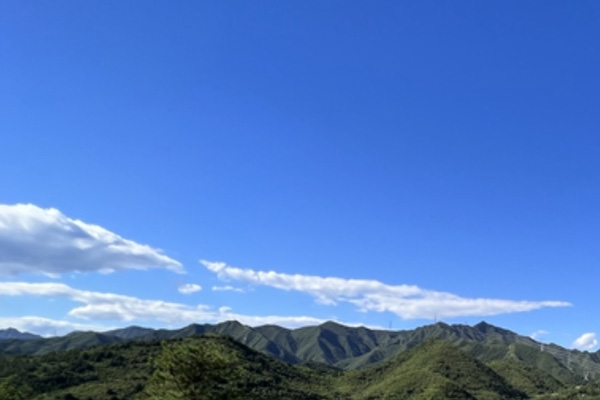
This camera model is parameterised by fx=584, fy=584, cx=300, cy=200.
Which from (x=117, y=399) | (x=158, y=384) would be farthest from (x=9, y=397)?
(x=117, y=399)

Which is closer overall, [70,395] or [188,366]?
[188,366]

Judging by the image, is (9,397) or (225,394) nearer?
(225,394)

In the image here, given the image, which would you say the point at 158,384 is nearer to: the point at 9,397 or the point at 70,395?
the point at 9,397

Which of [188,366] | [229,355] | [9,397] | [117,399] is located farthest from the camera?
[117,399]

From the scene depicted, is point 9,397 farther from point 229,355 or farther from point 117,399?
point 117,399

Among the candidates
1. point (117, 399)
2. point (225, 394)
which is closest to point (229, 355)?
point (225, 394)

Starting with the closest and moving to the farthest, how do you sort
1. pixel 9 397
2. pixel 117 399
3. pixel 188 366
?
pixel 188 366
pixel 9 397
pixel 117 399

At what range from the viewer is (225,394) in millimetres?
54906

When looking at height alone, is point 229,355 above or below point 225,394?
above

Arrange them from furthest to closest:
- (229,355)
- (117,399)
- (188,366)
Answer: (117,399)
(229,355)
(188,366)

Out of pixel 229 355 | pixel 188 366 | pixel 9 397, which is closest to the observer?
pixel 188 366

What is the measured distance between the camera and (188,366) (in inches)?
2138

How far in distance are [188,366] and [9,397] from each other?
6013 cm

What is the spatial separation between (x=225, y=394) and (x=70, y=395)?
167407 millimetres
